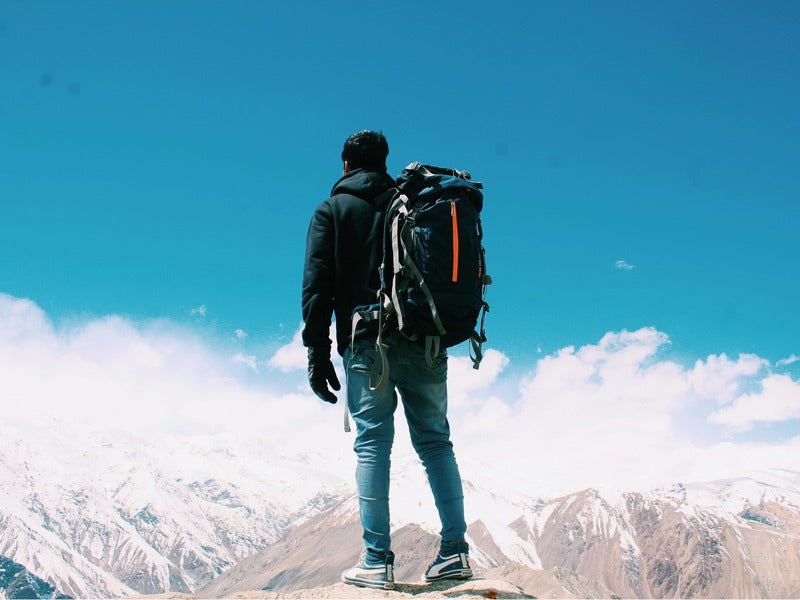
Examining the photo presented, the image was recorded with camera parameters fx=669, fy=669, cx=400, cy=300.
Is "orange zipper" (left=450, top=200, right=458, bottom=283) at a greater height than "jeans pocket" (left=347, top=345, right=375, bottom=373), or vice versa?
"orange zipper" (left=450, top=200, right=458, bottom=283)

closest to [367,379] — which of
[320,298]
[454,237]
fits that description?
[320,298]

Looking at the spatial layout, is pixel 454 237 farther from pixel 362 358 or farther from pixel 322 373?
pixel 322 373

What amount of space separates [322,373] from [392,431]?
2.55 feet

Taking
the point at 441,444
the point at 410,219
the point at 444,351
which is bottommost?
the point at 441,444

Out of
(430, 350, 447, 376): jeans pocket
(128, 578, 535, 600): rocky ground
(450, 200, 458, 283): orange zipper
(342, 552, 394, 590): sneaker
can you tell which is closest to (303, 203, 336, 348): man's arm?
(430, 350, 447, 376): jeans pocket

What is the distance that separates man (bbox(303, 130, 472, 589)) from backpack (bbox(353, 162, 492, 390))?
7.1 inches

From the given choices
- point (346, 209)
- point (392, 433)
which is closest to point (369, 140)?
point (346, 209)

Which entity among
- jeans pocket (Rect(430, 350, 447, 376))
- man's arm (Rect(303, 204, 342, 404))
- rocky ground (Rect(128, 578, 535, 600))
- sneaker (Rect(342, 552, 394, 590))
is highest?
man's arm (Rect(303, 204, 342, 404))

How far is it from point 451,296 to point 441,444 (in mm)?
1350

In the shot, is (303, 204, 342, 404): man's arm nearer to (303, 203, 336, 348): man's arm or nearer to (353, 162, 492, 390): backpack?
(303, 203, 336, 348): man's arm

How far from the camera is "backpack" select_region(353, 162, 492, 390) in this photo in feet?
17.2

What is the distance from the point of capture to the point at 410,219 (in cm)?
532

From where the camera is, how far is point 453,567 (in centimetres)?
555

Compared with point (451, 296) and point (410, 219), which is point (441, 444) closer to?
point (451, 296)
